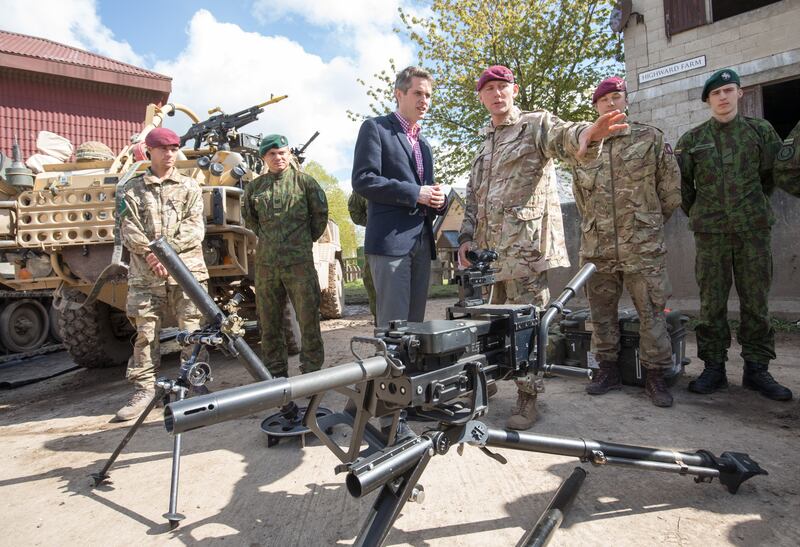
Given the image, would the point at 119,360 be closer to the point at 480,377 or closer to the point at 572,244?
the point at 480,377

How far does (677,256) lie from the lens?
6738 mm

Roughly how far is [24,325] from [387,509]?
9.28 m

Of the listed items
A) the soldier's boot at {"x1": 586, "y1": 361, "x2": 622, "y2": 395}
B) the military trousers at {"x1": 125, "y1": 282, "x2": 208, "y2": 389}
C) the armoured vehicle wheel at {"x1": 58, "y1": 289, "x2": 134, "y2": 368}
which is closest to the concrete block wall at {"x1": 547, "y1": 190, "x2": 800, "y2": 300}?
the soldier's boot at {"x1": 586, "y1": 361, "x2": 622, "y2": 395}

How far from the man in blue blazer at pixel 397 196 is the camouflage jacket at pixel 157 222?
1764 mm

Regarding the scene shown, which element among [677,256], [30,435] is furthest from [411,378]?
[677,256]

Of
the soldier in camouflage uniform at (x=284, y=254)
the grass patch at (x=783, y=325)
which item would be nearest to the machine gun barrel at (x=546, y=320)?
the soldier in camouflage uniform at (x=284, y=254)

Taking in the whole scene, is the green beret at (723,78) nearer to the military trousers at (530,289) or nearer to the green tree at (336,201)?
the military trousers at (530,289)

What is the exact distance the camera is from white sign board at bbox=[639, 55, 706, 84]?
29.3 ft

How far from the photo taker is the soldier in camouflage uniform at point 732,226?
3473mm

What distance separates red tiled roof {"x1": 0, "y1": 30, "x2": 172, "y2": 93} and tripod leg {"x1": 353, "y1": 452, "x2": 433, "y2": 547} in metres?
16.4

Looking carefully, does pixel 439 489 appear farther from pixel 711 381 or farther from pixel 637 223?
pixel 711 381

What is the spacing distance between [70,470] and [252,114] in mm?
5337

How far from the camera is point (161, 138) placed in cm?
395

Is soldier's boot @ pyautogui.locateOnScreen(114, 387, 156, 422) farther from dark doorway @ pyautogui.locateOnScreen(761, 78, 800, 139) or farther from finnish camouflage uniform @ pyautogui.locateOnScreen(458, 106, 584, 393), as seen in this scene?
dark doorway @ pyautogui.locateOnScreen(761, 78, 800, 139)
